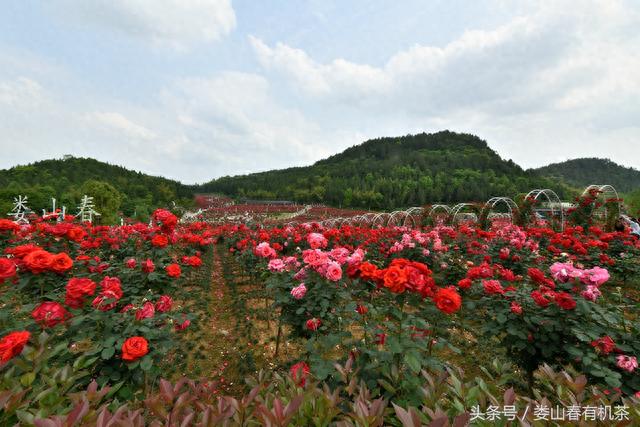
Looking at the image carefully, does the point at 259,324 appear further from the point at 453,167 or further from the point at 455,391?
the point at 453,167

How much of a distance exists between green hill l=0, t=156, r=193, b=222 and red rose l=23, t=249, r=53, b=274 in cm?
3692

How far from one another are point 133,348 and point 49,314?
2.44ft

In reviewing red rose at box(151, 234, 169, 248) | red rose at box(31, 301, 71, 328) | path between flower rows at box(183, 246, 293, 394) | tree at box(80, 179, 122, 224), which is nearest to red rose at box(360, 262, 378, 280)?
red rose at box(31, 301, 71, 328)

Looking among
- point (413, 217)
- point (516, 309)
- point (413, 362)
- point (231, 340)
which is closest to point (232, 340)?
point (231, 340)

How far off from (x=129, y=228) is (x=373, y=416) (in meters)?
6.89

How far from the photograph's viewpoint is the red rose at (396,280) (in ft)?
6.03

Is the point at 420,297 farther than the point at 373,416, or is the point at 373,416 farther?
the point at 420,297

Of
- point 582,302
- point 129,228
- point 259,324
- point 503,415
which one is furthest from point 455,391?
point 129,228

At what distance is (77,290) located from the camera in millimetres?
2014

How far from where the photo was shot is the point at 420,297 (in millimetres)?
2059

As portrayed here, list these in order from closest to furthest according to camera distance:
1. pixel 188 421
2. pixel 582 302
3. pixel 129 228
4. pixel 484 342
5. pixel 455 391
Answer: pixel 188 421
pixel 455 391
pixel 582 302
pixel 484 342
pixel 129 228

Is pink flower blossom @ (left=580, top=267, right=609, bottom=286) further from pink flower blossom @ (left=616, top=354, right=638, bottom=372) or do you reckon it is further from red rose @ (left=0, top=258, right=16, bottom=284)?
red rose @ (left=0, top=258, right=16, bottom=284)

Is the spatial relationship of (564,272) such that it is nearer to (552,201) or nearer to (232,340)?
(232,340)

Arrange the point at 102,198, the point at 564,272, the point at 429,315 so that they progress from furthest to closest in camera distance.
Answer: the point at 102,198 < the point at 564,272 < the point at 429,315
